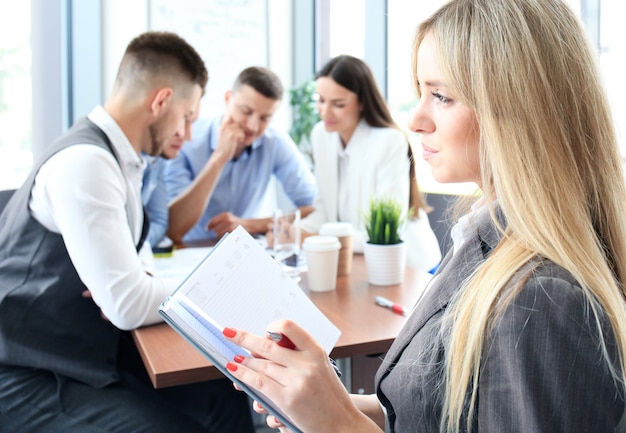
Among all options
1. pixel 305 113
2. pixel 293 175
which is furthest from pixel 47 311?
pixel 305 113

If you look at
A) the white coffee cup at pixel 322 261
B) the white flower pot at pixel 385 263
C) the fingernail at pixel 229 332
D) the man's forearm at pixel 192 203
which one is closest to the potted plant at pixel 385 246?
the white flower pot at pixel 385 263

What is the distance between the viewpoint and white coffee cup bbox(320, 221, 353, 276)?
181cm

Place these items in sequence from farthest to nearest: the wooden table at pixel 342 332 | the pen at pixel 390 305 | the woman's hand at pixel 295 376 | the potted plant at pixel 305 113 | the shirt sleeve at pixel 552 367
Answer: the potted plant at pixel 305 113
the pen at pixel 390 305
the wooden table at pixel 342 332
the woman's hand at pixel 295 376
the shirt sleeve at pixel 552 367

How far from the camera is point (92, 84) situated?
3564 mm

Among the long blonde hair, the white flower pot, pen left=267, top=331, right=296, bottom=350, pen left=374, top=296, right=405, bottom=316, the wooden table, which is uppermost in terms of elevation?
the long blonde hair

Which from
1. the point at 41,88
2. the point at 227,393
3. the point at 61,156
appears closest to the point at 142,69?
the point at 61,156

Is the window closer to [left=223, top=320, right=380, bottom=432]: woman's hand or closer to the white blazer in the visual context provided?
the white blazer

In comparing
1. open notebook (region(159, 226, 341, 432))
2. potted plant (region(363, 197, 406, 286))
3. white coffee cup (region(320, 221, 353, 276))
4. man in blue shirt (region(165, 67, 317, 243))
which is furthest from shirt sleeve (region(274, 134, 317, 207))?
open notebook (region(159, 226, 341, 432))

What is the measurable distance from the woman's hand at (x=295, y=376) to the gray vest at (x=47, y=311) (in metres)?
0.82

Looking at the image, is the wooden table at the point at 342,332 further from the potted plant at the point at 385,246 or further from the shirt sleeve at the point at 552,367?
the shirt sleeve at the point at 552,367

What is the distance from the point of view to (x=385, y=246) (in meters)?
1.70

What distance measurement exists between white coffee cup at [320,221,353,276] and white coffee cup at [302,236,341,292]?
0.10 metres

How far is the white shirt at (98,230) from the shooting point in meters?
1.38

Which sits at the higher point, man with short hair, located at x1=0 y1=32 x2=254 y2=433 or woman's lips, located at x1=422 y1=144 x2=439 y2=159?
woman's lips, located at x1=422 y1=144 x2=439 y2=159
